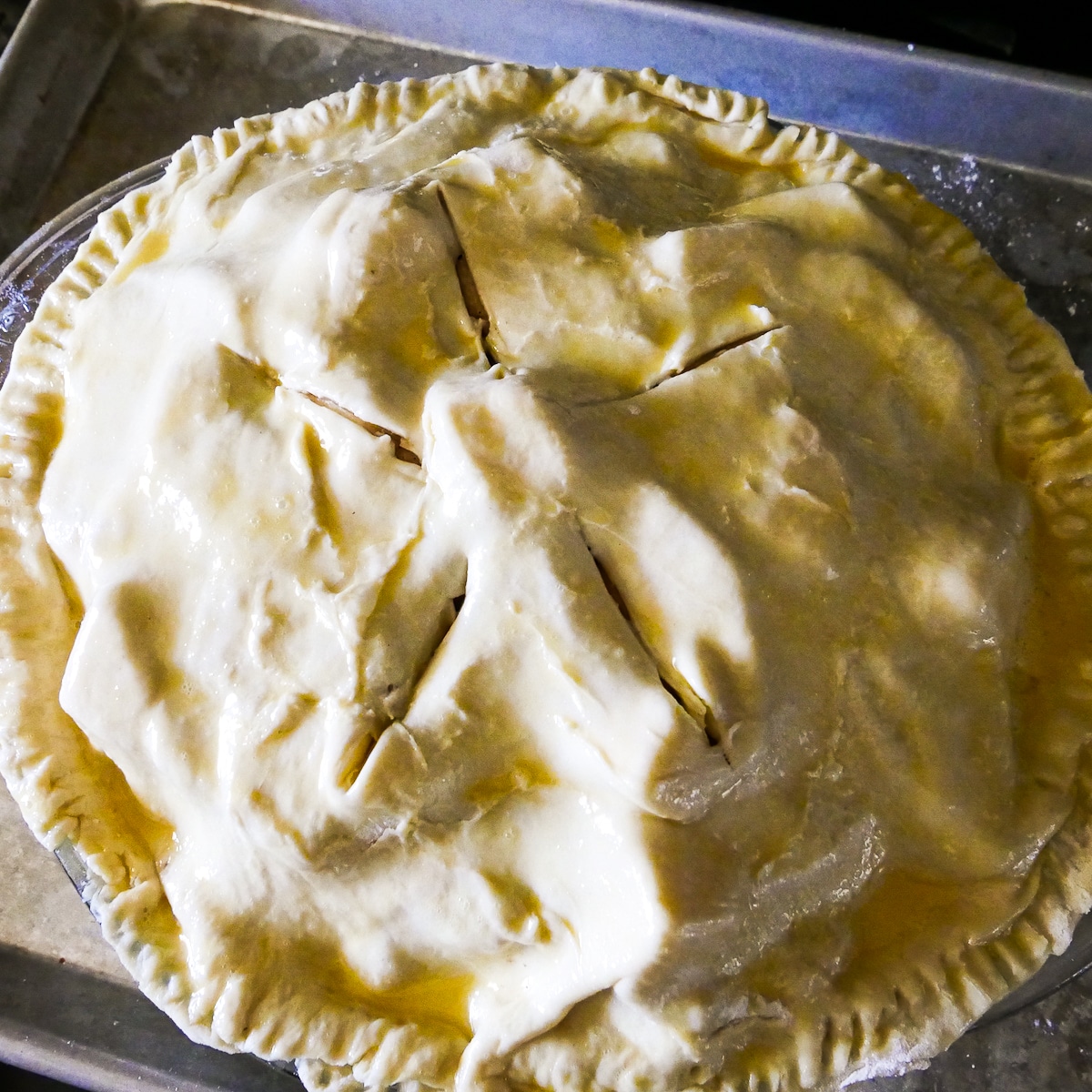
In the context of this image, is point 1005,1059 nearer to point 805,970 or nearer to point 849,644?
point 805,970

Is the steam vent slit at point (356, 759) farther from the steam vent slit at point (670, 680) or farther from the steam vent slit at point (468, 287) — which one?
the steam vent slit at point (468, 287)

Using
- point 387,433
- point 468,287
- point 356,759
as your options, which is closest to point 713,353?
point 468,287

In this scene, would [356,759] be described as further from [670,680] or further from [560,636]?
[670,680]

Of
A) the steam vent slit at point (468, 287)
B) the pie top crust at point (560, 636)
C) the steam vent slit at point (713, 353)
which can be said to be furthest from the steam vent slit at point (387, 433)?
the steam vent slit at point (713, 353)

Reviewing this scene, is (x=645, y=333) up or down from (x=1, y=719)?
up

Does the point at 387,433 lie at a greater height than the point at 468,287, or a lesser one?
lesser

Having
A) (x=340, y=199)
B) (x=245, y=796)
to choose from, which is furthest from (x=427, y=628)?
(x=340, y=199)
